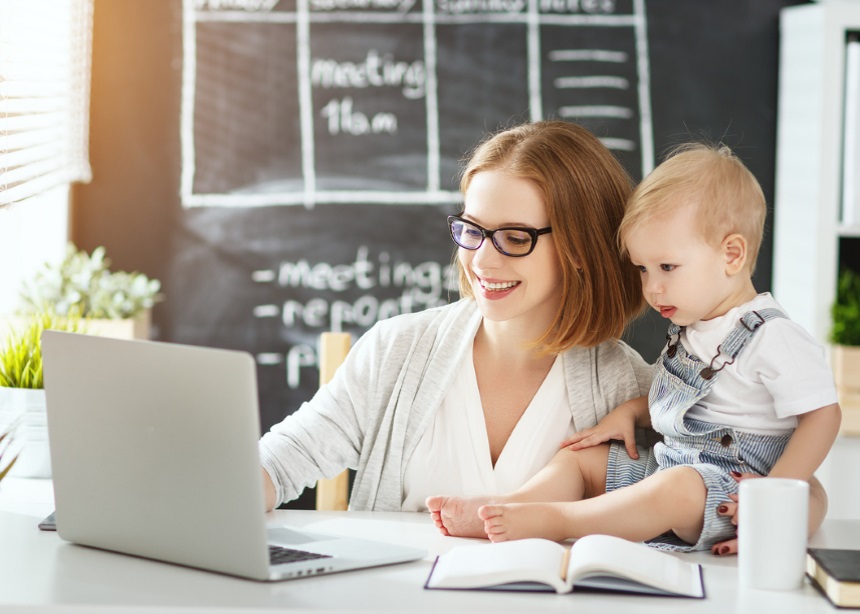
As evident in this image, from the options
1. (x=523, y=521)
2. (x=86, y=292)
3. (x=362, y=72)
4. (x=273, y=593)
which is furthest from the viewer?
(x=362, y=72)

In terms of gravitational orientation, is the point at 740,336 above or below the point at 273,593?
above

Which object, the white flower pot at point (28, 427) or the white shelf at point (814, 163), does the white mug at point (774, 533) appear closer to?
the white flower pot at point (28, 427)

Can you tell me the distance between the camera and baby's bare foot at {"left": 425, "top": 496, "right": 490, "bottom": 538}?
1215mm

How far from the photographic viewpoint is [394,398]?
1.55 meters

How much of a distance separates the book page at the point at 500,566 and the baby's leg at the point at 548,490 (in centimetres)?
13

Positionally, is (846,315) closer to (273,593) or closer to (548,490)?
(548,490)

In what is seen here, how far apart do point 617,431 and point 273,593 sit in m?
0.66

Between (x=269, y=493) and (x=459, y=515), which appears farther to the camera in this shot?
(x=269, y=493)

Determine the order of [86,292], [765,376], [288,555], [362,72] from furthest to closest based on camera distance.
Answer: [362,72] → [86,292] → [765,376] → [288,555]

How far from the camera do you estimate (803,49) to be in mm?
2781

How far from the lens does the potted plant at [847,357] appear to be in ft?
8.35

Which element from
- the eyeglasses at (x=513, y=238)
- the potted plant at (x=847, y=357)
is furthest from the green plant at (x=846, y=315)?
the eyeglasses at (x=513, y=238)

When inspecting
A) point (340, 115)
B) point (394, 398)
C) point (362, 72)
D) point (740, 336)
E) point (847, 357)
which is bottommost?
point (847, 357)

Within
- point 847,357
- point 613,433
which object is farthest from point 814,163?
point 613,433
